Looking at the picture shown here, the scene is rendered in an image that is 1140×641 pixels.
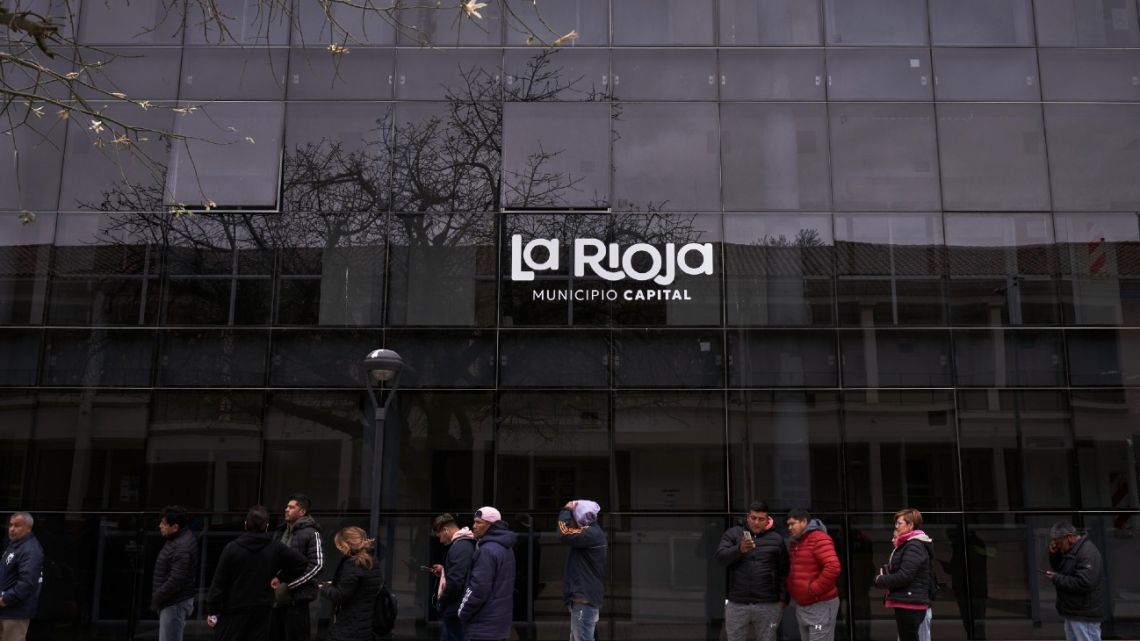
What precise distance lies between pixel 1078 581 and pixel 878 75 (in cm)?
735

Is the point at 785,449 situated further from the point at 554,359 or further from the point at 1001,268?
the point at 1001,268

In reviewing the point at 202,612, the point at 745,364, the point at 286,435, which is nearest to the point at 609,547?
the point at 745,364

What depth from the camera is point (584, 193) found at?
13.6m

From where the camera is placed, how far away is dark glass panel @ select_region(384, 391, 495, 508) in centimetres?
1291

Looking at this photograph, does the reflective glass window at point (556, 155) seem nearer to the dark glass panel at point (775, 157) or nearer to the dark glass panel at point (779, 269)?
the dark glass panel at point (775, 157)

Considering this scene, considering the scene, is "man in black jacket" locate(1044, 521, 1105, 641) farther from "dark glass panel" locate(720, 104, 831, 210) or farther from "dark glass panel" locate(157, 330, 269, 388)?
"dark glass panel" locate(157, 330, 269, 388)

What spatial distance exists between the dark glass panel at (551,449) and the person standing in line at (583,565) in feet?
8.21

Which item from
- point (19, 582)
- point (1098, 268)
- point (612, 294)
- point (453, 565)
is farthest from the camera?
point (1098, 268)

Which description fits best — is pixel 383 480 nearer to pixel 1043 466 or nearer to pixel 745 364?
pixel 745 364

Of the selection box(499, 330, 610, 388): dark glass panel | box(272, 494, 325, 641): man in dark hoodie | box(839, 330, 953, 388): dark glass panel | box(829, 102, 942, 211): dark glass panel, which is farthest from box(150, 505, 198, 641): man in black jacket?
box(829, 102, 942, 211): dark glass panel

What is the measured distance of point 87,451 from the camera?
13.1 meters

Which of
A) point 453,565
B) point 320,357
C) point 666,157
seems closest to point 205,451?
point 320,357

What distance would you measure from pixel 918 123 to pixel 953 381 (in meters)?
3.64

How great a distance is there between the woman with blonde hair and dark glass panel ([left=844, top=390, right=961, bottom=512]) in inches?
274
